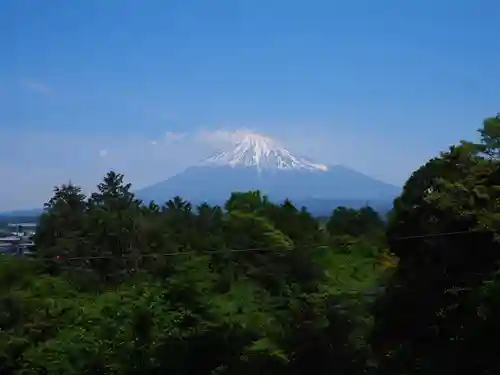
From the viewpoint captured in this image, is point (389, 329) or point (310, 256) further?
point (310, 256)

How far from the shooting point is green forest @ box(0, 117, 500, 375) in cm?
900

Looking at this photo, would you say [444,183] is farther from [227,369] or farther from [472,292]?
[227,369]

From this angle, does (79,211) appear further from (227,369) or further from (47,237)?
(227,369)

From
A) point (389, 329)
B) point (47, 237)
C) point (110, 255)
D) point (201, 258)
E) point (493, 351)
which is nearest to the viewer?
point (493, 351)

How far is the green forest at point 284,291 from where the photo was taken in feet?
29.5

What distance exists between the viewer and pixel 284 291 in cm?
1045

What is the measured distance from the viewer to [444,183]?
9156mm

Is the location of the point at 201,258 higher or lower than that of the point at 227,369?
higher

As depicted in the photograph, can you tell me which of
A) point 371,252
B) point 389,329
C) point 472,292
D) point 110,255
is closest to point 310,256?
point 371,252

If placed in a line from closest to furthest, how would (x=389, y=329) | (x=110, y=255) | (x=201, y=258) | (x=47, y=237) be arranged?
1. (x=389, y=329)
2. (x=201, y=258)
3. (x=110, y=255)
4. (x=47, y=237)

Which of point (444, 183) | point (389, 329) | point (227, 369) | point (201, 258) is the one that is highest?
point (444, 183)

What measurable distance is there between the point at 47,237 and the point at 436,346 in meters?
8.49

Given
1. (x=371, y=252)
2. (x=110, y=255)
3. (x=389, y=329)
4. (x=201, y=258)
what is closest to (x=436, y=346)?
(x=389, y=329)

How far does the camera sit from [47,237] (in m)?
14.9
